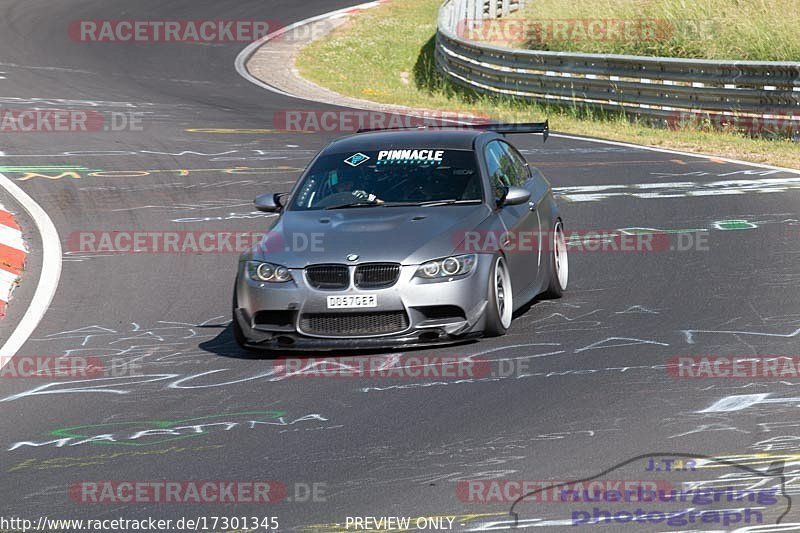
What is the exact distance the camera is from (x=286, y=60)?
33.8m

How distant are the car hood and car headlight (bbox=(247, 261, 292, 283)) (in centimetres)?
5

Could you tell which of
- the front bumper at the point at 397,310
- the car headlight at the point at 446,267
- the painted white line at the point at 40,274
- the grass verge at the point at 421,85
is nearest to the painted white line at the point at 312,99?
the grass verge at the point at 421,85

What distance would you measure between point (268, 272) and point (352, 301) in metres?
0.71

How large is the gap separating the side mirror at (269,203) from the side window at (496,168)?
166cm

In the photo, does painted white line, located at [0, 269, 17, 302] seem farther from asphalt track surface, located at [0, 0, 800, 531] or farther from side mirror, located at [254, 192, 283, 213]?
side mirror, located at [254, 192, 283, 213]

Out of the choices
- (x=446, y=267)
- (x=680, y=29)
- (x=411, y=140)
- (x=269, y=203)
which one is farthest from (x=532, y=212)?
(x=680, y=29)

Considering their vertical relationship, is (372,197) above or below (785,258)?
above

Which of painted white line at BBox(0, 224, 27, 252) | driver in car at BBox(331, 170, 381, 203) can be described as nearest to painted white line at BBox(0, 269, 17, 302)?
painted white line at BBox(0, 224, 27, 252)

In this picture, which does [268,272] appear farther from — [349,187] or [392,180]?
[392,180]

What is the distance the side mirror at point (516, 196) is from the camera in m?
10.2

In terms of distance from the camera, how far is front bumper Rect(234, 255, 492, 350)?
9305 millimetres

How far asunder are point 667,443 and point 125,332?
5.10 m

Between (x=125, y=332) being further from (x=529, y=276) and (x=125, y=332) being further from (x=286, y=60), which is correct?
(x=286, y=60)

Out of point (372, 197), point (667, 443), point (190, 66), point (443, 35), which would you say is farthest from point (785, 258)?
point (190, 66)
